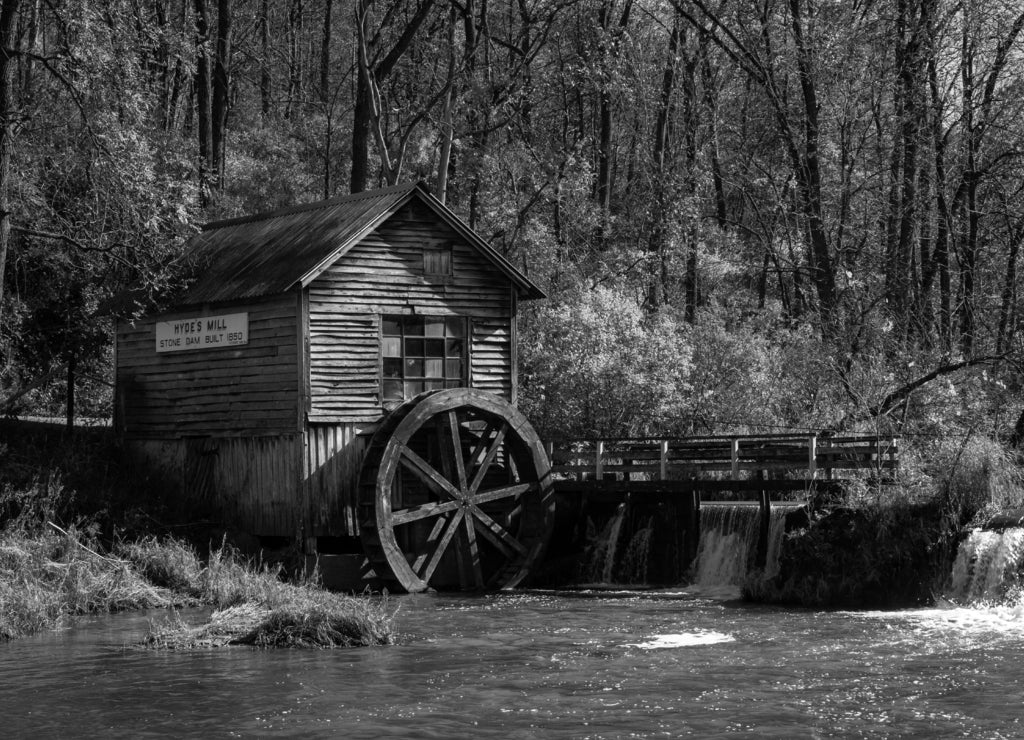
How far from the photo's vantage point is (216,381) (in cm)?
2355

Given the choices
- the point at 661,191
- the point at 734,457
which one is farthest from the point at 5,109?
the point at 661,191

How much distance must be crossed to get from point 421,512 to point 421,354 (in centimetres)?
257

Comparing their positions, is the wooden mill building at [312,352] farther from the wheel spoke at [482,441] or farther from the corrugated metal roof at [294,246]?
the wheel spoke at [482,441]

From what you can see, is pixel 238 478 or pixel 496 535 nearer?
pixel 238 478

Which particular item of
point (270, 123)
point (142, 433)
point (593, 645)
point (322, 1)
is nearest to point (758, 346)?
point (142, 433)

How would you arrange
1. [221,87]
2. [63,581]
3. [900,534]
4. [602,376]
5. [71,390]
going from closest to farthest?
[63,581] → [900,534] → [71,390] → [602,376] → [221,87]

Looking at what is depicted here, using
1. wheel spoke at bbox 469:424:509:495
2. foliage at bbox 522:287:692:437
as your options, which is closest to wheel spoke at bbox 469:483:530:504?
wheel spoke at bbox 469:424:509:495

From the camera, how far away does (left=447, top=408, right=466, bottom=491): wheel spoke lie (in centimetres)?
2316

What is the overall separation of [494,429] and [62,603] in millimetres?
8128

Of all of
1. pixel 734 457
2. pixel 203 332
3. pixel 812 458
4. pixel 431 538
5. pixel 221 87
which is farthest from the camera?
pixel 221 87

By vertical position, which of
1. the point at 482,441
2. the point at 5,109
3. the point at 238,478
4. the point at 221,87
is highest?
the point at 221,87

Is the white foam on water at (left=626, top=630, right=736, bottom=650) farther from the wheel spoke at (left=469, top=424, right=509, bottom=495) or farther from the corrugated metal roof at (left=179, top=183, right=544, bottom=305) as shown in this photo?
the corrugated metal roof at (left=179, top=183, right=544, bottom=305)

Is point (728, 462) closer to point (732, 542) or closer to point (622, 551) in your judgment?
point (732, 542)

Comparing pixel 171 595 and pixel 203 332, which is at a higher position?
pixel 203 332
